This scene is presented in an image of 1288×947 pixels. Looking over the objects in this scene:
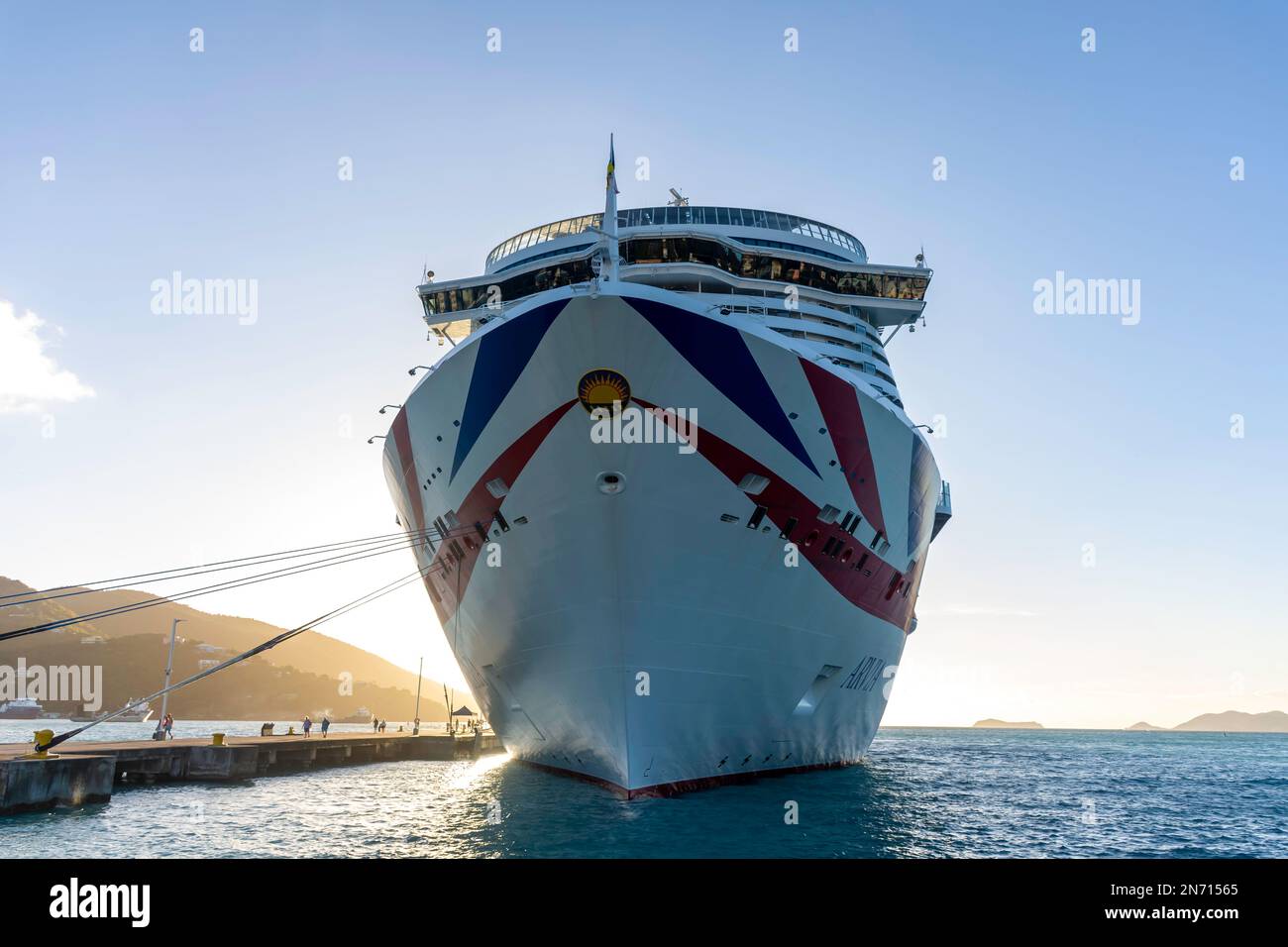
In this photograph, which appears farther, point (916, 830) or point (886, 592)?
point (886, 592)

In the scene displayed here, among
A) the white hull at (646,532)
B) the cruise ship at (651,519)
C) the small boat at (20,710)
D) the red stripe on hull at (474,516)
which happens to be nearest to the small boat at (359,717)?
the small boat at (20,710)

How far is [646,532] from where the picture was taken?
526 inches

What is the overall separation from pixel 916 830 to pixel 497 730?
33.4 ft

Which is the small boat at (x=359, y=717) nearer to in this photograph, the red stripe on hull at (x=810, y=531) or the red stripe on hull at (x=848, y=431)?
the red stripe on hull at (x=810, y=531)

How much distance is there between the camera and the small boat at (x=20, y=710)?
108500 millimetres

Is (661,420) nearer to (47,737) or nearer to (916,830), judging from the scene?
(916,830)

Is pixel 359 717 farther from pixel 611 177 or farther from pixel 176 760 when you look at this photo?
pixel 611 177

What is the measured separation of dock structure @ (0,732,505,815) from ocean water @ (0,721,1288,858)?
489 millimetres

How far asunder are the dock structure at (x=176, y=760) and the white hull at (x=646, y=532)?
29.2 ft

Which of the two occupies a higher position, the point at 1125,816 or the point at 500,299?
the point at 500,299
